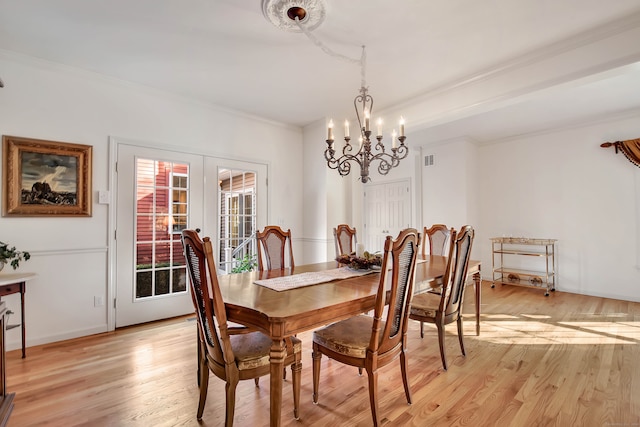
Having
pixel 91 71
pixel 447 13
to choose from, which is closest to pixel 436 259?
pixel 447 13

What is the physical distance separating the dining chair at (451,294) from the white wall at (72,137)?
310 cm

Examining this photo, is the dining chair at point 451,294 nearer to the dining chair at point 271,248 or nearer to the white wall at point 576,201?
the dining chair at point 271,248

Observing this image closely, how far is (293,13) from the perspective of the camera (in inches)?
85.8

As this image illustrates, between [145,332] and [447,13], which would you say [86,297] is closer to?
[145,332]

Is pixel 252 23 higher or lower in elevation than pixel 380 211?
higher

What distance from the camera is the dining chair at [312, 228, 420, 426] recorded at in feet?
5.31

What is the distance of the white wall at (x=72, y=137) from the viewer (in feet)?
8.96

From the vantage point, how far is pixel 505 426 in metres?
1.71

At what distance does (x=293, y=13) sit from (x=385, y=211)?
16.1 ft

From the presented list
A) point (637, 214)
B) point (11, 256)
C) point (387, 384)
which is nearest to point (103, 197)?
point (11, 256)

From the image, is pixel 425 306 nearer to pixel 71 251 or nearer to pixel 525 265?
pixel 71 251

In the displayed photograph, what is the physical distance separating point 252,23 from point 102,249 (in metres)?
2.63

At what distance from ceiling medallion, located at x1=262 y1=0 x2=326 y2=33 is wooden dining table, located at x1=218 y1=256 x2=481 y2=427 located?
1.90 metres

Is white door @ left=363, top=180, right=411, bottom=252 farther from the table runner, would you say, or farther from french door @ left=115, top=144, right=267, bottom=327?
the table runner
